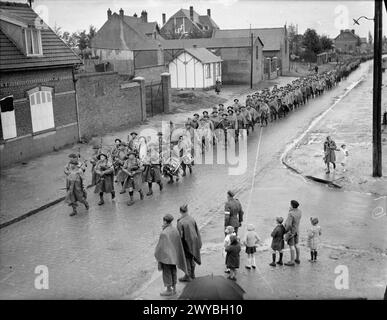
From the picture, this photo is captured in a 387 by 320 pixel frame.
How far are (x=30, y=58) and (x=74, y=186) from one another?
879 cm

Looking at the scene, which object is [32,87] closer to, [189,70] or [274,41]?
[189,70]

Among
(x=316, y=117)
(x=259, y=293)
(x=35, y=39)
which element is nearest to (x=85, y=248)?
(x=259, y=293)

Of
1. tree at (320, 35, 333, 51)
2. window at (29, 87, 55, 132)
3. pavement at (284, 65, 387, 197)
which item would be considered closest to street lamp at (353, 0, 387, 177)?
pavement at (284, 65, 387, 197)

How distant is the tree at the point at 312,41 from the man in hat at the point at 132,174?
220 feet

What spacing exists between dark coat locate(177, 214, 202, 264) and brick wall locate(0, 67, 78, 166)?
468 inches

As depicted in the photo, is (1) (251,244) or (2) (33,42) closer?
(1) (251,244)

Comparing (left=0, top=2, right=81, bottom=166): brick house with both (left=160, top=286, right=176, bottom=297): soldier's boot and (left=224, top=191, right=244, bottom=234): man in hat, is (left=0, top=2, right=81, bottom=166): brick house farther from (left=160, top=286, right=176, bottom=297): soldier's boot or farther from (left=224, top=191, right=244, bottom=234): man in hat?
(left=160, top=286, right=176, bottom=297): soldier's boot

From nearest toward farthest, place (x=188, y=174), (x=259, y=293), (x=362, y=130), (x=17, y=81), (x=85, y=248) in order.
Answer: (x=259, y=293) → (x=85, y=248) → (x=188, y=174) → (x=17, y=81) → (x=362, y=130)

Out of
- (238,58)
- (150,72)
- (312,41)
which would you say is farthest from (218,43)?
(312,41)

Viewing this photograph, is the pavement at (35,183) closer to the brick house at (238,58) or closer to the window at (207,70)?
the window at (207,70)

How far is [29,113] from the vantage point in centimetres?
2083

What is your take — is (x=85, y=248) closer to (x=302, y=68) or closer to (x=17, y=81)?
(x=17, y=81)

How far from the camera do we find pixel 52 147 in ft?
73.3
